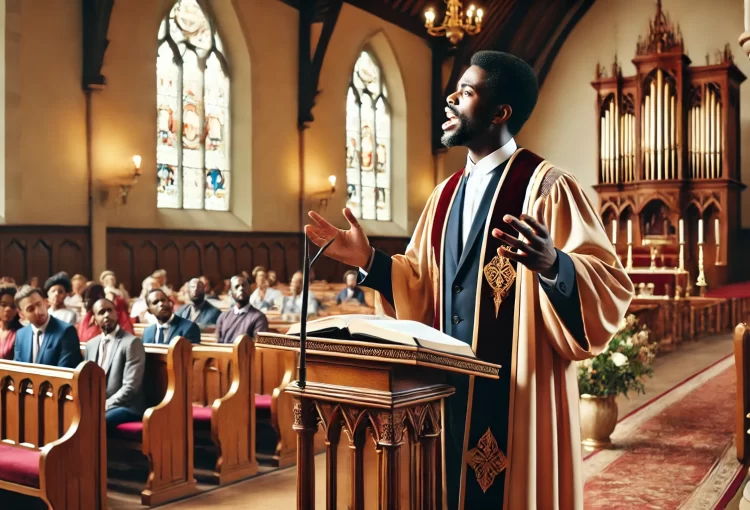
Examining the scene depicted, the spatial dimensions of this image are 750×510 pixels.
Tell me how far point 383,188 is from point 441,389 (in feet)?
49.7

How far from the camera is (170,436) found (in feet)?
15.8

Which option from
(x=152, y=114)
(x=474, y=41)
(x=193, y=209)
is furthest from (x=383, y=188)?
(x=152, y=114)

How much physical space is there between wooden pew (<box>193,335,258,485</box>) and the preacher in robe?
3.04 m

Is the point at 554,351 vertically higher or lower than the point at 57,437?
higher

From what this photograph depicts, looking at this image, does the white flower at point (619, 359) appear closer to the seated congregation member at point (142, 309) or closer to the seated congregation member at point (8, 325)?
the seated congregation member at point (8, 325)

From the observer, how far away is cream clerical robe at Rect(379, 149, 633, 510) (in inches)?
79.4

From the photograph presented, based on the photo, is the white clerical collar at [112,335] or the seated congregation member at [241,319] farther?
the seated congregation member at [241,319]

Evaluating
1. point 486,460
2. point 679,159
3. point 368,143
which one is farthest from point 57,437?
point 679,159

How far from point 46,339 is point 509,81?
11.9ft

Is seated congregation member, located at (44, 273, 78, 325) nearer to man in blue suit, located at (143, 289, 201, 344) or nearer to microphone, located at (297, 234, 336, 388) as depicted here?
man in blue suit, located at (143, 289, 201, 344)

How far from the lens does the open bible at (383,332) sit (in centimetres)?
175

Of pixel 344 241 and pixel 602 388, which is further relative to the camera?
pixel 602 388

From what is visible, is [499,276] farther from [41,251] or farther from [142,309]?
[41,251]

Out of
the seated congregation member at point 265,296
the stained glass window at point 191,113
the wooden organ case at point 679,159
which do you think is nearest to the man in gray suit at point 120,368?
the seated congregation member at point 265,296
